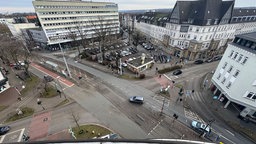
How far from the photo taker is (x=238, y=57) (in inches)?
939

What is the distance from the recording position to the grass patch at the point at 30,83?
31750 mm

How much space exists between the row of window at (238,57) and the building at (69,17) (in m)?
45.3

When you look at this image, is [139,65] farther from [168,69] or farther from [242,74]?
[242,74]

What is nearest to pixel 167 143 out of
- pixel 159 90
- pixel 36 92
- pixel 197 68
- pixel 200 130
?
pixel 200 130

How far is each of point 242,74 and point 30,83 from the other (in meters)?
52.3

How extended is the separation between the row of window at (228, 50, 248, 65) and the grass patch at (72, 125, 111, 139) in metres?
28.7

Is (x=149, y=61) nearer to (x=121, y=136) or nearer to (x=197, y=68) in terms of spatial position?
(x=197, y=68)

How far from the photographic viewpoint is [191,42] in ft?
155

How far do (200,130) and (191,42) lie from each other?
36.6 m

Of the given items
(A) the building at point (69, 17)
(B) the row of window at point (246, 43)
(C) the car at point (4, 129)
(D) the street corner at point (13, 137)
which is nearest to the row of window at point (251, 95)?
(B) the row of window at point (246, 43)

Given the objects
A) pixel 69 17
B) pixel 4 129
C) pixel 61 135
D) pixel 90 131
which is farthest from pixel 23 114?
pixel 69 17

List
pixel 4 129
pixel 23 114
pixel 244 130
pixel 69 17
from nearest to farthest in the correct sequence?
pixel 4 129 → pixel 244 130 → pixel 23 114 → pixel 69 17

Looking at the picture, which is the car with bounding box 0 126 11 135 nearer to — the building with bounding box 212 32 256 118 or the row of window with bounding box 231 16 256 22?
the building with bounding box 212 32 256 118

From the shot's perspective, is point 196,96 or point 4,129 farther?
point 196,96
